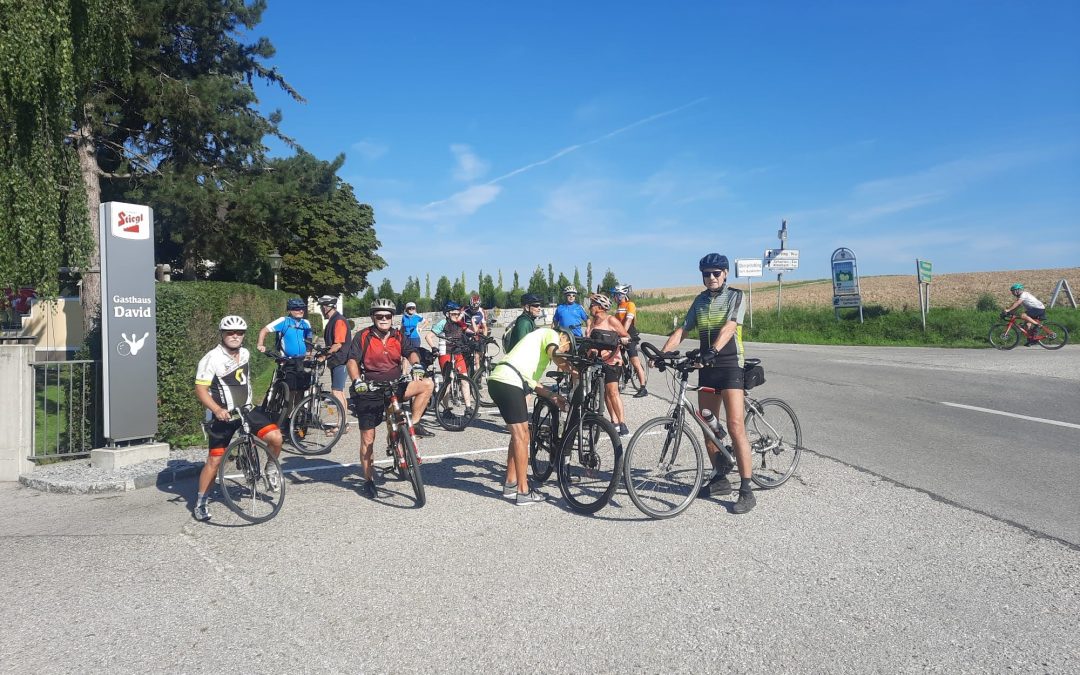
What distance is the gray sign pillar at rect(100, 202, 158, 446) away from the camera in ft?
25.2

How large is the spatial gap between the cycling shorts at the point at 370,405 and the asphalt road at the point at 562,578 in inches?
28.7

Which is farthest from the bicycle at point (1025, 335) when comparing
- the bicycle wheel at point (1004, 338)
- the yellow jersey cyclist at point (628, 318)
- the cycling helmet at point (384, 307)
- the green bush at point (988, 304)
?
the cycling helmet at point (384, 307)

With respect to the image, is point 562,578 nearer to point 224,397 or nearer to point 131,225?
point 224,397

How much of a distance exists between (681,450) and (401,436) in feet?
8.20

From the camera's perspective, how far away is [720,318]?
563cm

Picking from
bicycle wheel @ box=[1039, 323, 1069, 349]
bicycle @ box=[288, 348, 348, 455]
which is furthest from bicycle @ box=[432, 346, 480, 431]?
bicycle wheel @ box=[1039, 323, 1069, 349]

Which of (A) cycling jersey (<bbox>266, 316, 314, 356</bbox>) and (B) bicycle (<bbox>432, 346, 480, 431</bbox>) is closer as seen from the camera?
(A) cycling jersey (<bbox>266, 316, 314, 356</bbox>)

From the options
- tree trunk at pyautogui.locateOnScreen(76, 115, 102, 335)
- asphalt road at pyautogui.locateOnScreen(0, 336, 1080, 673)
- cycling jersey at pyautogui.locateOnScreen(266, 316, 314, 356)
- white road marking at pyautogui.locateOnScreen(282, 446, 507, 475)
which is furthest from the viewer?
tree trunk at pyautogui.locateOnScreen(76, 115, 102, 335)

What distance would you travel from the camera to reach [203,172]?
60.4 feet

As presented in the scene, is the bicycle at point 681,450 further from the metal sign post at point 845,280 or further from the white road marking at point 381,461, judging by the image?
the metal sign post at point 845,280

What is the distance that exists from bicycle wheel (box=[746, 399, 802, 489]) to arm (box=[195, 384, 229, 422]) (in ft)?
15.2

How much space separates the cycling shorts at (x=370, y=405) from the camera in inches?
247

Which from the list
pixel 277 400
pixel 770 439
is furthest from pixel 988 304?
pixel 277 400

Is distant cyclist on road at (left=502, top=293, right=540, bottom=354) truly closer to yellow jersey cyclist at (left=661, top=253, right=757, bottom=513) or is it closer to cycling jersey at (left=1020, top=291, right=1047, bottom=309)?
yellow jersey cyclist at (left=661, top=253, right=757, bottom=513)
